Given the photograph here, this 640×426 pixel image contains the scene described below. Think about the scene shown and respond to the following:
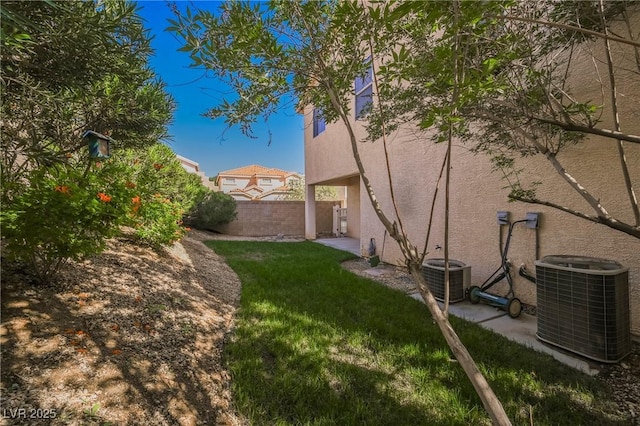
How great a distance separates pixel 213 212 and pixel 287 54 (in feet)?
38.7

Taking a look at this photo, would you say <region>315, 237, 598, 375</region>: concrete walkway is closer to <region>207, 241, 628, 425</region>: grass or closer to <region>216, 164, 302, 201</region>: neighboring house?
<region>207, 241, 628, 425</region>: grass

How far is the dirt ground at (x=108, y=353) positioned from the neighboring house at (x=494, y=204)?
269cm

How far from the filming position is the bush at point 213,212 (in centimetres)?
1261

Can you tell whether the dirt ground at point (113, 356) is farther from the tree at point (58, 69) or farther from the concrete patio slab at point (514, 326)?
the tree at point (58, 69)

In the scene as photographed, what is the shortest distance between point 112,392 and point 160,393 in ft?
1.00

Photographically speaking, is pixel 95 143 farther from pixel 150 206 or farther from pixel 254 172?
pixel 254 172

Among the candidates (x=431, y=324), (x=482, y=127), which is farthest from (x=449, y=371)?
(x=482, y=127)

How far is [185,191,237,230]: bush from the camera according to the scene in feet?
41.4

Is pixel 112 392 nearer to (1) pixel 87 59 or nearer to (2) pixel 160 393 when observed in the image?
(2) pixel 160 393

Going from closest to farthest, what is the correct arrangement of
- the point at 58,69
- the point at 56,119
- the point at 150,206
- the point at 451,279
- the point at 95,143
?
the point at 58,69
the point at 95,143
the point at 56,119
the point at 451,279
the point at 150,206

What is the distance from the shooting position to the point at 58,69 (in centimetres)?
257

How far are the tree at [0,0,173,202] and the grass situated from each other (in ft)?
8.56

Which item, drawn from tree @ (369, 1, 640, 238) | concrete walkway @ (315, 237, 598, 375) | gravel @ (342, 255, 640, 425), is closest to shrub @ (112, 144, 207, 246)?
tree @ (369, 1, 640, 238)

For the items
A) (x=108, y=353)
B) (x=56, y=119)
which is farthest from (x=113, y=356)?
(x=56, y=119)
